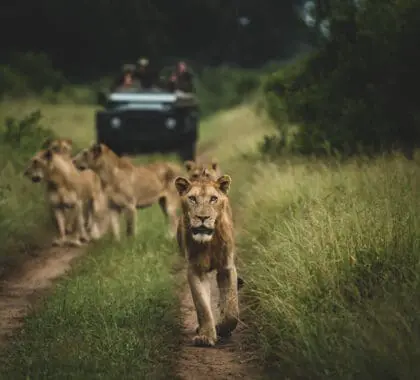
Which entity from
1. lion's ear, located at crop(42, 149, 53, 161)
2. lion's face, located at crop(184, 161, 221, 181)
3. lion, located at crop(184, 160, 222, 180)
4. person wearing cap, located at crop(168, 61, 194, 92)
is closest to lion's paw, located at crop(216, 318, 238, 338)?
lion's face, located at crop(184, 161, 221, 181)

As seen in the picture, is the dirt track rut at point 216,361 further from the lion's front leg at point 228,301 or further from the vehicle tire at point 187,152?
the vehicle tire at point 187,152

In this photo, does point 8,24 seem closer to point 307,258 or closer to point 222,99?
point 222,99

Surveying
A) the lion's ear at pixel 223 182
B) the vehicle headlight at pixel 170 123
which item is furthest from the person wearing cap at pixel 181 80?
the lion's ear at pixel 223 182

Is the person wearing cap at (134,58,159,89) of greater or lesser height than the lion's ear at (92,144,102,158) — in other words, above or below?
above

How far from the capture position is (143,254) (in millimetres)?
10125

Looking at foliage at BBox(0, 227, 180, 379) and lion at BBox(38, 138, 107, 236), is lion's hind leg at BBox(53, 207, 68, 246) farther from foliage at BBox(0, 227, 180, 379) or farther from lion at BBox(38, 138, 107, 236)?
foliage at BBox(0, 227, 180, 379)

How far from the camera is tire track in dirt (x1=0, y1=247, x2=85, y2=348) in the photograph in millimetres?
7758

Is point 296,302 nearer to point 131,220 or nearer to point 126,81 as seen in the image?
point 131,220

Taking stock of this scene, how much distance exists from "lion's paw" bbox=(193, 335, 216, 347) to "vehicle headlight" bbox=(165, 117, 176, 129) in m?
11.8

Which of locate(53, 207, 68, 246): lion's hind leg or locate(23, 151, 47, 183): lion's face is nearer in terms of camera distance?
locate(53, 207, 68, 246): lion's hind leg

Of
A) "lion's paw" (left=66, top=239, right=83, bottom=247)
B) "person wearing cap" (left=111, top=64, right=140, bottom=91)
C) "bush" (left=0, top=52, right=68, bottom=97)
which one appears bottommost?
"lion's paw" (left=66, top=239, right=83, bottom=247)

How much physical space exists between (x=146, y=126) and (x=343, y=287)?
12329 millimetres

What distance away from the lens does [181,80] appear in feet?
65.7

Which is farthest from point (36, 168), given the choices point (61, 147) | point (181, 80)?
point (181, 80)
